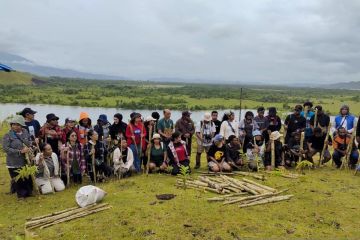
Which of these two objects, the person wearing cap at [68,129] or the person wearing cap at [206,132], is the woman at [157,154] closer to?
the person wearing cap at [206,132]

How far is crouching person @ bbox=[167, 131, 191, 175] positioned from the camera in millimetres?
12031

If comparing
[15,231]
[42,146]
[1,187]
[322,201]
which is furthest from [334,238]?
[1,187]

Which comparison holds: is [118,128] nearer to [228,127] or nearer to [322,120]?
[228,127]

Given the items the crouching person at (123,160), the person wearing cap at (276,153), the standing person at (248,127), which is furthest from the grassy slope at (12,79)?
the person wearing cap at (276,153)

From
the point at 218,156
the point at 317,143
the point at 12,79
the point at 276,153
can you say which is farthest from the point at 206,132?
the point at 12,79

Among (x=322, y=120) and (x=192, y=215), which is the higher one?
(x=322, y=120)

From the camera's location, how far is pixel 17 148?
1011 cm

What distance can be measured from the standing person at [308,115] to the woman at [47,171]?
316 inches

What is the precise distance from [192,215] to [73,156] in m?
4.49

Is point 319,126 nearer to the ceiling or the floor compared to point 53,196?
nearer to the ceiling

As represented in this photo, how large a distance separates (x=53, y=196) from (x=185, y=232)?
4.44 m

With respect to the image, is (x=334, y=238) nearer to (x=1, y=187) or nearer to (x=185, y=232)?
(x=185, y=232)

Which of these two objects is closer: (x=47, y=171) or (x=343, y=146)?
(x=47, y=171)

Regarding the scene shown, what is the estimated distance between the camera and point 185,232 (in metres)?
7.87
